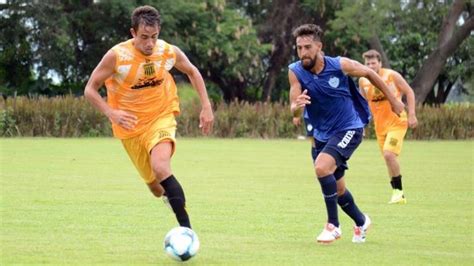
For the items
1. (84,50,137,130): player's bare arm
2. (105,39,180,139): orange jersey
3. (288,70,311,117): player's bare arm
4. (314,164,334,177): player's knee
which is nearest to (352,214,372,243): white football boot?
(314,164,334,177): player's knee

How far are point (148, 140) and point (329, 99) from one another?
2.04 meters

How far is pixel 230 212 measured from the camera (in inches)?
524

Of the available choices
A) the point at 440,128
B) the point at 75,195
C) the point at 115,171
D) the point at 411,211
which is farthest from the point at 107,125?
the point at 411,211

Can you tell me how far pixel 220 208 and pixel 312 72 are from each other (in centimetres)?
361

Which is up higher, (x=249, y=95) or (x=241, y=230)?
(x=241, y=230)

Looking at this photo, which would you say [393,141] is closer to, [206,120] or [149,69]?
[206,120]

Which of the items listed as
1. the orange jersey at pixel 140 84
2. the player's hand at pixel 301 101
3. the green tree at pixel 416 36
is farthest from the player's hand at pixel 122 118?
the green tree at pixel 416 36

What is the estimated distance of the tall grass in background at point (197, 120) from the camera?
120 ft

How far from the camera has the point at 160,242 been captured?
10289 mm

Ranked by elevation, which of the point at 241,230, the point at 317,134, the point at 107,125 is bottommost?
the point at 107,125

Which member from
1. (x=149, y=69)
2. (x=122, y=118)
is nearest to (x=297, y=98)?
(x=149, y=69)

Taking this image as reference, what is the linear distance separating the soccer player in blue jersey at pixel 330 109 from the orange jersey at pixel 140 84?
130 cm

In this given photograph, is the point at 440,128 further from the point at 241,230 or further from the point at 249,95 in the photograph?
the point at 241,230

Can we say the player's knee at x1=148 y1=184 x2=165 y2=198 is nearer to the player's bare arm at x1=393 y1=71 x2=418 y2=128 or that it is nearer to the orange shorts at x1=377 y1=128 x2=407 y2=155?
the player's bare arm at x1=393 y1=71 x2=418 y2=128
